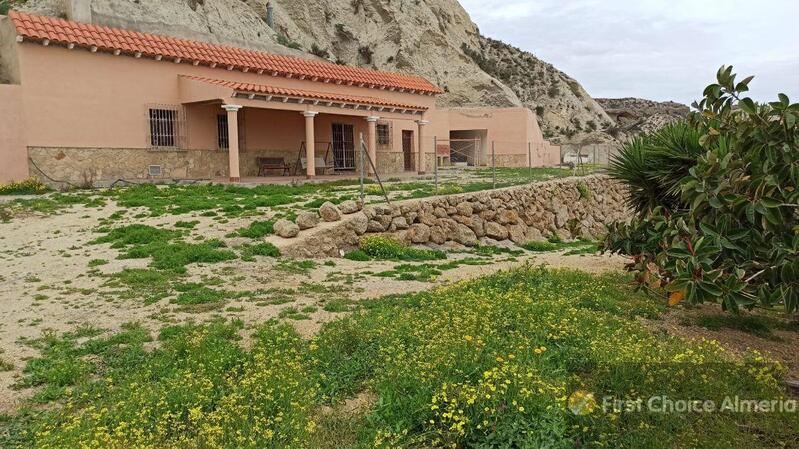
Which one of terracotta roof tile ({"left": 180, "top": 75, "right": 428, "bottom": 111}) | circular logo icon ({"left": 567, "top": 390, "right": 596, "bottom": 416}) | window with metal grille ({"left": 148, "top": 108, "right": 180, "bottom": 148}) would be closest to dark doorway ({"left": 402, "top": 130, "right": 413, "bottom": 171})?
terracotta roof tile ({"left": 180, "top": 75, "right": 428, "bottom": 111})

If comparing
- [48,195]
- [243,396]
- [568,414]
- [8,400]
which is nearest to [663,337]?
[568,414]

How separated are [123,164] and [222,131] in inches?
145

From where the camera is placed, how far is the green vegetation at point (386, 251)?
11922 millimetres

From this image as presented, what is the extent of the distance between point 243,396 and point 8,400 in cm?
195

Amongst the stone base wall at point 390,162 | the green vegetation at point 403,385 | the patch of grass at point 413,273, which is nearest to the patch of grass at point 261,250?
the patch of grass at point 413,273

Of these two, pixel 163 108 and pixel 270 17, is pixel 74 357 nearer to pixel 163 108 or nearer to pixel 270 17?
pixel 163 108

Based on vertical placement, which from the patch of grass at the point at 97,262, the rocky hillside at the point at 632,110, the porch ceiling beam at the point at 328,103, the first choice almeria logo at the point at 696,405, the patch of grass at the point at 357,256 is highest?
the rocky hillside at the point at 632,110

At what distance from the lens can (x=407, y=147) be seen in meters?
29.6

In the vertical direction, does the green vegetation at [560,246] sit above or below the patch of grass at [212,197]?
below

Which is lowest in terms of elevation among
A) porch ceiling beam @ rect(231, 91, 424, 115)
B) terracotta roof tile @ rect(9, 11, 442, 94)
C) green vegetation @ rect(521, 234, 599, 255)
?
green vegetation @ rect(521, 234, 599, 255)

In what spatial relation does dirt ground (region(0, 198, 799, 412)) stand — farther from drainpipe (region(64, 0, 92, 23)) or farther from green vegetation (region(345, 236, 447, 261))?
drainpipe (region(64, 0, 92, 23))

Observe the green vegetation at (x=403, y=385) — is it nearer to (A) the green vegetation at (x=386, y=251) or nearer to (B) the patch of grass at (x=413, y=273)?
(B) the patch of grass at (x=413, y=273)

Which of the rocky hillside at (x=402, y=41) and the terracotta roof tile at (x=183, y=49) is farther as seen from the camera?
the rocky hillside at (x=402, y=41)

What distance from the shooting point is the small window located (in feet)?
88.4
